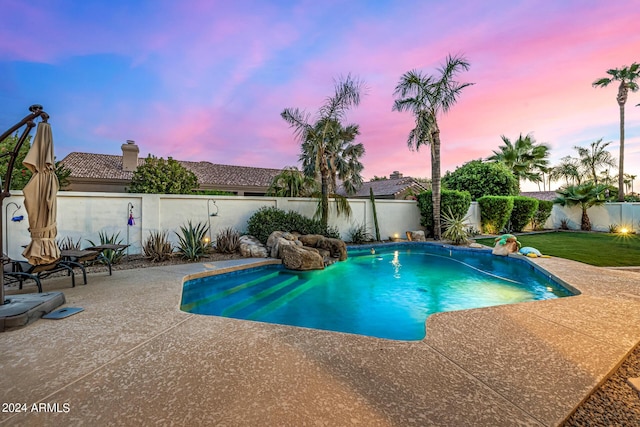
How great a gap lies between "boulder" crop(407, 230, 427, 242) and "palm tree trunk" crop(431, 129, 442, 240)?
23.4 inches

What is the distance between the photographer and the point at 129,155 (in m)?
17.2

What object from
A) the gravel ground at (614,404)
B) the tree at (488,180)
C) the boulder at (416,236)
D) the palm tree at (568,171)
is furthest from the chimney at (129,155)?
the palm tree at (568,171)

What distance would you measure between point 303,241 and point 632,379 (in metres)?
7.59

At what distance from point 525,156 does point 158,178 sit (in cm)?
2409

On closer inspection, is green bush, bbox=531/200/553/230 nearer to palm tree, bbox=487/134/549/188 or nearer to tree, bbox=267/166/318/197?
palm tree, bbox=487/134/549/188

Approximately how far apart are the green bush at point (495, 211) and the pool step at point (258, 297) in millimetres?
11950

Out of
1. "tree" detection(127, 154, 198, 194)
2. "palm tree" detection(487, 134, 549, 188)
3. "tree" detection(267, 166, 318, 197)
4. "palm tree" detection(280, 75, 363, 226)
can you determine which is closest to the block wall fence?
"tree" detection(267, 166, 318, 197)

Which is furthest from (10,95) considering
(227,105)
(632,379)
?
(632,379)

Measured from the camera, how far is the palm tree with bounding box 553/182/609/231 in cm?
1515

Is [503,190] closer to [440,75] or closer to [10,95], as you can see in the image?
[440,75]

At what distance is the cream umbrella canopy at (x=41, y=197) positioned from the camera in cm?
331

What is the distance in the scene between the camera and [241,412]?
169cm

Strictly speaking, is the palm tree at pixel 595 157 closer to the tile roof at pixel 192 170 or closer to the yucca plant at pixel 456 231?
the yucca plant at pixel 456 231

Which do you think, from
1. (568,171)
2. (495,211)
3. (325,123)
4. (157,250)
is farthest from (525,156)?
(157,250)
